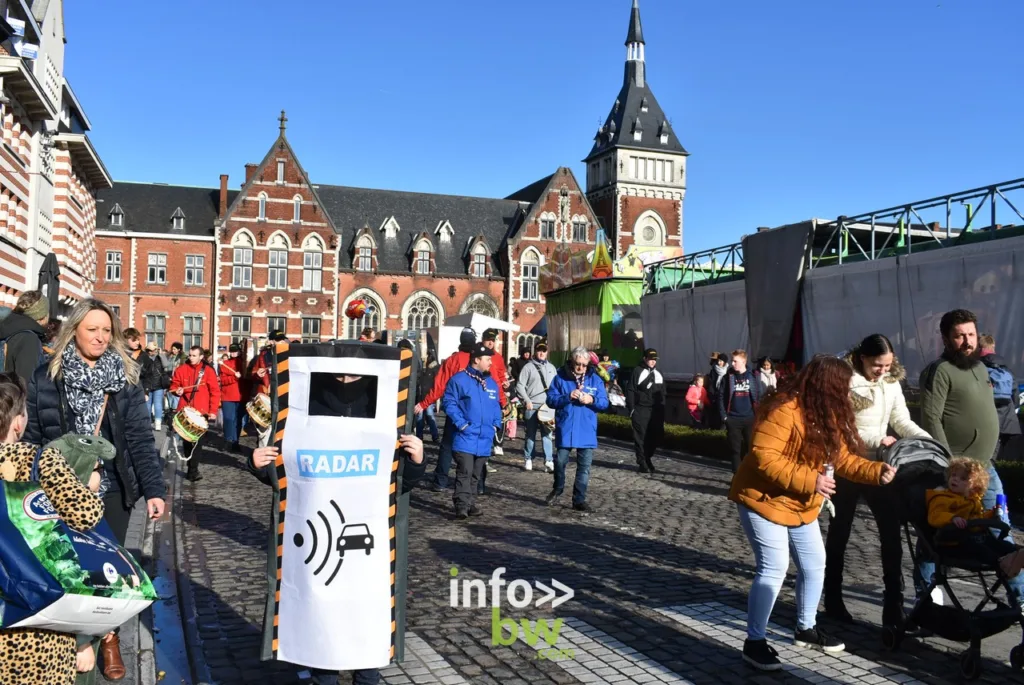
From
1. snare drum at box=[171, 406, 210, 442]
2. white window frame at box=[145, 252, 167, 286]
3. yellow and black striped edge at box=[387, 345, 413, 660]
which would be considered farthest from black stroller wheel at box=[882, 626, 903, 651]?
white window frame at box=[145, 252, 167, 286]

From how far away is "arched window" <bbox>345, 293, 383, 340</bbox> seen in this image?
178 ft

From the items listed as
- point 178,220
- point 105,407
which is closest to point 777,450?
point 105,407

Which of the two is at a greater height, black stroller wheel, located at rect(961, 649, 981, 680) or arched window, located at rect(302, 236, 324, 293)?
arched window, located at rect(302, 236, 324, 293)

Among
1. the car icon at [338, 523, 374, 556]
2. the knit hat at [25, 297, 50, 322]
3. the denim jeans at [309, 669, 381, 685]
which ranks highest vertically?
the knit hat at [25, 297, 50, 322]

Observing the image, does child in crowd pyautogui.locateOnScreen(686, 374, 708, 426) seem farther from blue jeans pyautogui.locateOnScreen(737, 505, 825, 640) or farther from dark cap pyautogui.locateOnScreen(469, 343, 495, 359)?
blue jeans pyautogui.locateOnScreen(737, 505, 825, 640)

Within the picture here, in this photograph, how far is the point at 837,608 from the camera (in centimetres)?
609

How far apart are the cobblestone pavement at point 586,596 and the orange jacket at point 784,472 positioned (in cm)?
83

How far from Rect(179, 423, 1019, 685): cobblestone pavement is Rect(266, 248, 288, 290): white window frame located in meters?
42.3

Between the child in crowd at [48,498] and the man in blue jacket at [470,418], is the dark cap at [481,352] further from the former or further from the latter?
the child in crowd at [48,498]

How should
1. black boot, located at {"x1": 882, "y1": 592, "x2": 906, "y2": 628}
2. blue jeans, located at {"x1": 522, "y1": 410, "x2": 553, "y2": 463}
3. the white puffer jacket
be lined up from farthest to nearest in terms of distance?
blue jeans, located at {"x1": 522, "y1": 410, "x2": 553, "y2": 463} < the white puffer jacket < black boot, located at {"x1": 882, "y1": 592, "x2": 906, "y2": 628}

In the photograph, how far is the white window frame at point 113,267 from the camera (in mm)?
52281

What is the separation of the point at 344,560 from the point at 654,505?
7543 mm

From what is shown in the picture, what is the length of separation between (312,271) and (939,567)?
5054cm

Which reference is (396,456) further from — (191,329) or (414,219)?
(414,219)
